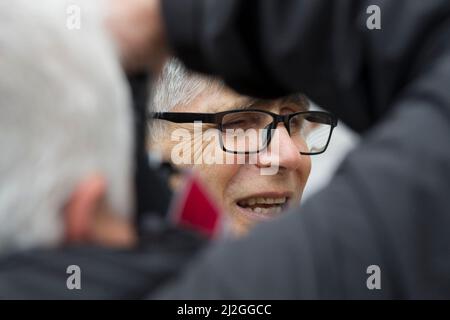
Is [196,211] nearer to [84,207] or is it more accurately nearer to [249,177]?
[84,207]

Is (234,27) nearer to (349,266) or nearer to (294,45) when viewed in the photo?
(294,45)

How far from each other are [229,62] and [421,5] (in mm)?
214

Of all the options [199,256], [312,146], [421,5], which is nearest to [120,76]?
[199,256]

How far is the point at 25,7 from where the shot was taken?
75cm

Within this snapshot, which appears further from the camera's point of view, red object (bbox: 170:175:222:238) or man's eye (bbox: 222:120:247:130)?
man's eye (bbox: 222:120:247:130)

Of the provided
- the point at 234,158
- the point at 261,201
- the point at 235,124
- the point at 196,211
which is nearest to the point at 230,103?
the point at 235,124

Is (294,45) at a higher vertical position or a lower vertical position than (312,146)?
lower

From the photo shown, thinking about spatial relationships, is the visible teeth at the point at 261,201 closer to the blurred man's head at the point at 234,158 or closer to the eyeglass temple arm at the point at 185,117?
the blurred man's head at the point at 234,158

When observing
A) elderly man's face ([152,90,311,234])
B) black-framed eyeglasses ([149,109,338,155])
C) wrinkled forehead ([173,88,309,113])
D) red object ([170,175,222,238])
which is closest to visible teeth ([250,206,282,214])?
elderly man's face ([152,90,311,234])

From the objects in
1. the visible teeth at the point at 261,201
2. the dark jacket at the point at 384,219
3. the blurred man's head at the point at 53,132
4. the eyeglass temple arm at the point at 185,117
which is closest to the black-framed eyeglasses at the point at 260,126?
the eyeglass temple arm at the point at 185,117

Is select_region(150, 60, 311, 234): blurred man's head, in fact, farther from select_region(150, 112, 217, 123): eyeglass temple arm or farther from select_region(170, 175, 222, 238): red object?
select_region(170, 175, 222, 238): red object

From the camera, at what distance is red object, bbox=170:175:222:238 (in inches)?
31.9

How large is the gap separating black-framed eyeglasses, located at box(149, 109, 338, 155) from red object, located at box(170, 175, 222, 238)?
93 centimetres
